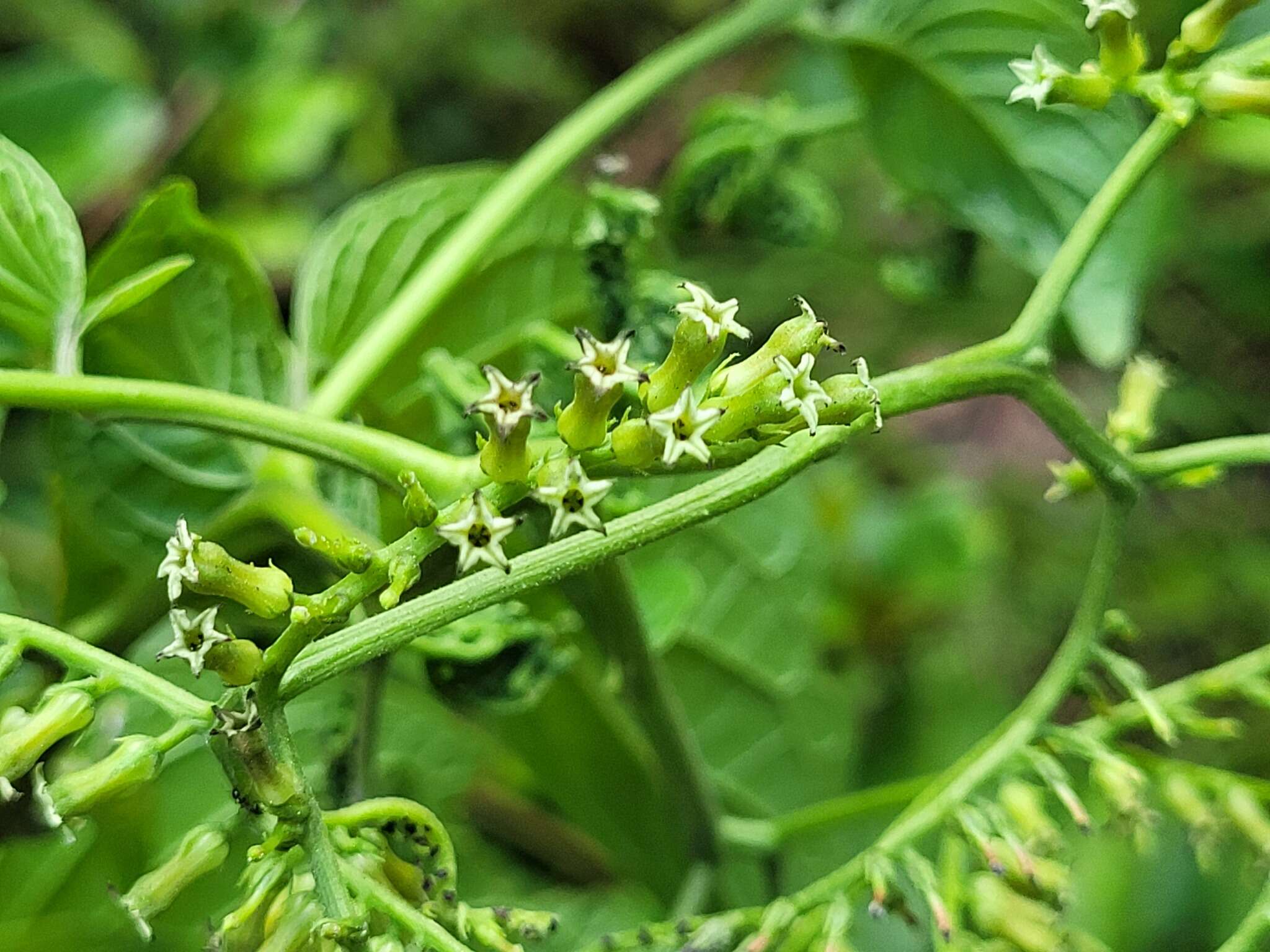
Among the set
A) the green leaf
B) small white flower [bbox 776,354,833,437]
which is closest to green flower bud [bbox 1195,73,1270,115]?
small white flower [bbox 776,354,833,437]

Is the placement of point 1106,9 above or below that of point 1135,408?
above

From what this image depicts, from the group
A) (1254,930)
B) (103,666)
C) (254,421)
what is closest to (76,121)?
(254,421)

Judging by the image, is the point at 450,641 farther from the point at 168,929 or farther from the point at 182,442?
the point at 168,929

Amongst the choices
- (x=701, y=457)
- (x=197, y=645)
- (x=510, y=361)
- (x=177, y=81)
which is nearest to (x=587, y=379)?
(x=701, y=457)

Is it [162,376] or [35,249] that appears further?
[162,376]

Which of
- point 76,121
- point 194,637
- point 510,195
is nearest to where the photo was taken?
point 194,637

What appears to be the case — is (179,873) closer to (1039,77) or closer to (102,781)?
(102,781)
